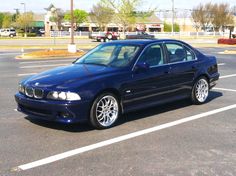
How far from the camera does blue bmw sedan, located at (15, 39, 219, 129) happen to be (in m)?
6.09

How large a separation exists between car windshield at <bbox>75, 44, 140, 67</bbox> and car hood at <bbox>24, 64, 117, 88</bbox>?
27 cm

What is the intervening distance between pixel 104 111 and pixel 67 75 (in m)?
0.87

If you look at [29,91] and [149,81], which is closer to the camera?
[29,91]

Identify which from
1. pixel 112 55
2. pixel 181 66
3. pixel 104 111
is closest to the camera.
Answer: pixel 104 111

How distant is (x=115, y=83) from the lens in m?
6.53

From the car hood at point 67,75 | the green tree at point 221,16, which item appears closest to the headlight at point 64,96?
the car hood at point 67,75

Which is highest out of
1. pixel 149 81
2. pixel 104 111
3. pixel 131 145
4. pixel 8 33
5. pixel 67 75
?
pixel 8 33

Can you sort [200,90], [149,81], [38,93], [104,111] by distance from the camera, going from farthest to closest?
[200,90] → [149,81] → [104,111] → [38,93]

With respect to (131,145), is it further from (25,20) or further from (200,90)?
Answer: (25,20)

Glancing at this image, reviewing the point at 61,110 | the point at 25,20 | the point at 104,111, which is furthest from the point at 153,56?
the point at 25,20

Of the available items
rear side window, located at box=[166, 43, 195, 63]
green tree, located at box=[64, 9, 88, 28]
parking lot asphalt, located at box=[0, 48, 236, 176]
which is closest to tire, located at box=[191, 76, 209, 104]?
parking lot asphalt, located at box=[0, 48, 236, 176]

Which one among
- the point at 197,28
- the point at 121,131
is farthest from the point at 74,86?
the point at 197,28

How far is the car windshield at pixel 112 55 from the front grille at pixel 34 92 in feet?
4.67

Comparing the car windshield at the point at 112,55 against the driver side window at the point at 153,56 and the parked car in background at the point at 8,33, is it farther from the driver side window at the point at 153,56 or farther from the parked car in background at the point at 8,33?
the parked car in background at the point at 8,33
